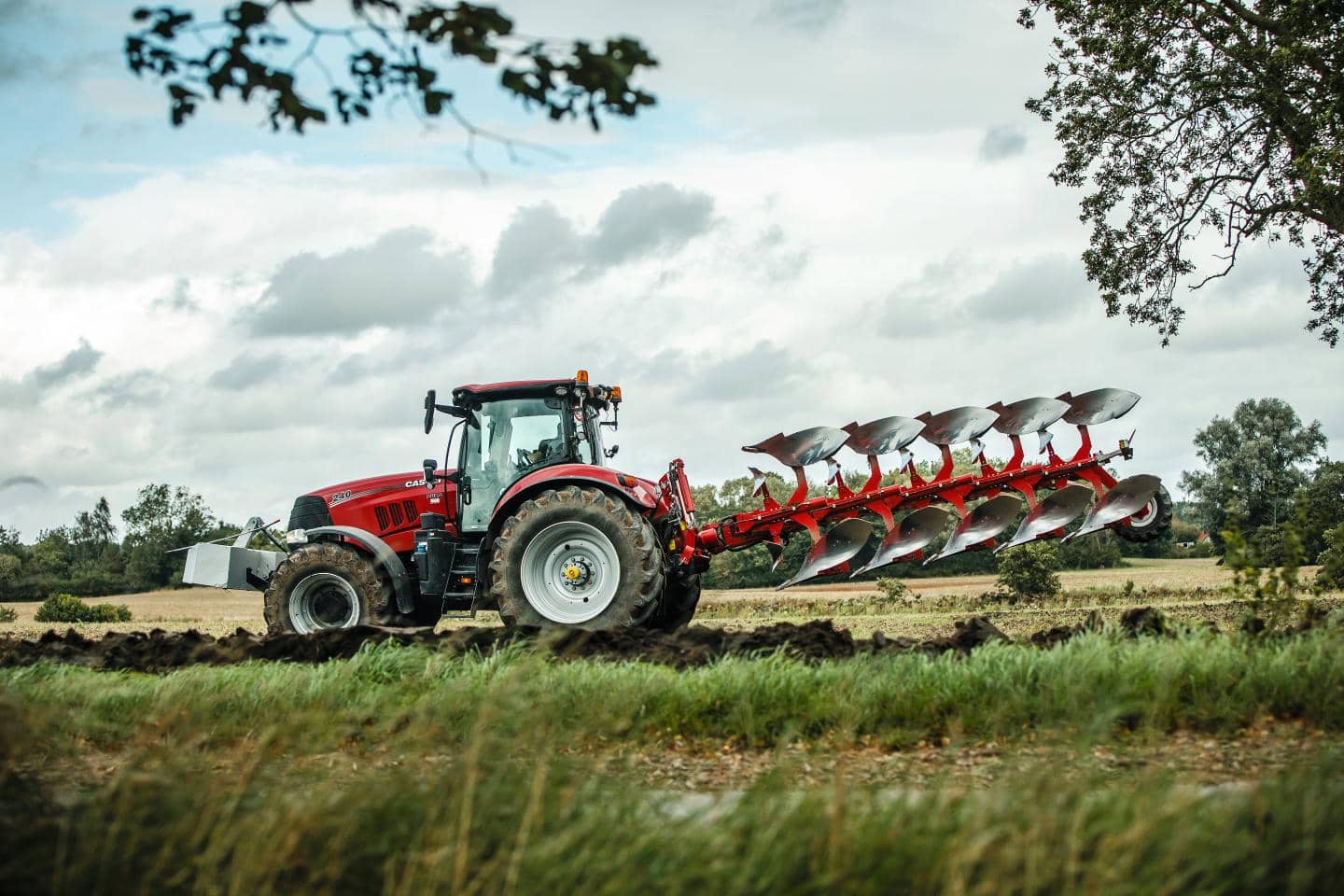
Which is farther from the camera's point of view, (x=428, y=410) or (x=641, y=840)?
(x=428, y=410)

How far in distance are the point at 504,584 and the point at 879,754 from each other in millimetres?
5061

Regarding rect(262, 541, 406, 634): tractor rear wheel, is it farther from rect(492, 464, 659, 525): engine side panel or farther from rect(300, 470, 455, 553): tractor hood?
Answer: rect(492, 464, 659, 525): engine side panel

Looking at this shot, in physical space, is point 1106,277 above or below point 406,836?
above

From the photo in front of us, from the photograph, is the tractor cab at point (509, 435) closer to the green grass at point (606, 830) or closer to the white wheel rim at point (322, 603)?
the white wheel rim at point (322, 603)

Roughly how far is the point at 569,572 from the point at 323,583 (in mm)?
2526

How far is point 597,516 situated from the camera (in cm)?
984

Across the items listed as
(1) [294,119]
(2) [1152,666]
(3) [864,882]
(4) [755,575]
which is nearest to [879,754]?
(2) [1152,666]

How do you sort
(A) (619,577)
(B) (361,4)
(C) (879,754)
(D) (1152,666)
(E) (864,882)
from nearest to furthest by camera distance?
1. (E) (864,882)
2. (B) (361,4)
3. (C) (879,754)
4. (D) (1152,666)
5. (A) (619,577)

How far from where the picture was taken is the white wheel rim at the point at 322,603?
1098cm

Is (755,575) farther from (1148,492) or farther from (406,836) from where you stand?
(406,836)

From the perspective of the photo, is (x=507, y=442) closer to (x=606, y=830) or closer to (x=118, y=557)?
(x=606, y=830)

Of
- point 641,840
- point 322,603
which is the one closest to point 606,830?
point 641,840

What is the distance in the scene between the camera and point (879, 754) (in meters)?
5.48

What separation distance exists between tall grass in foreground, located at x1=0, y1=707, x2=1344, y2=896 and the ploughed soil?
9.35 feet
